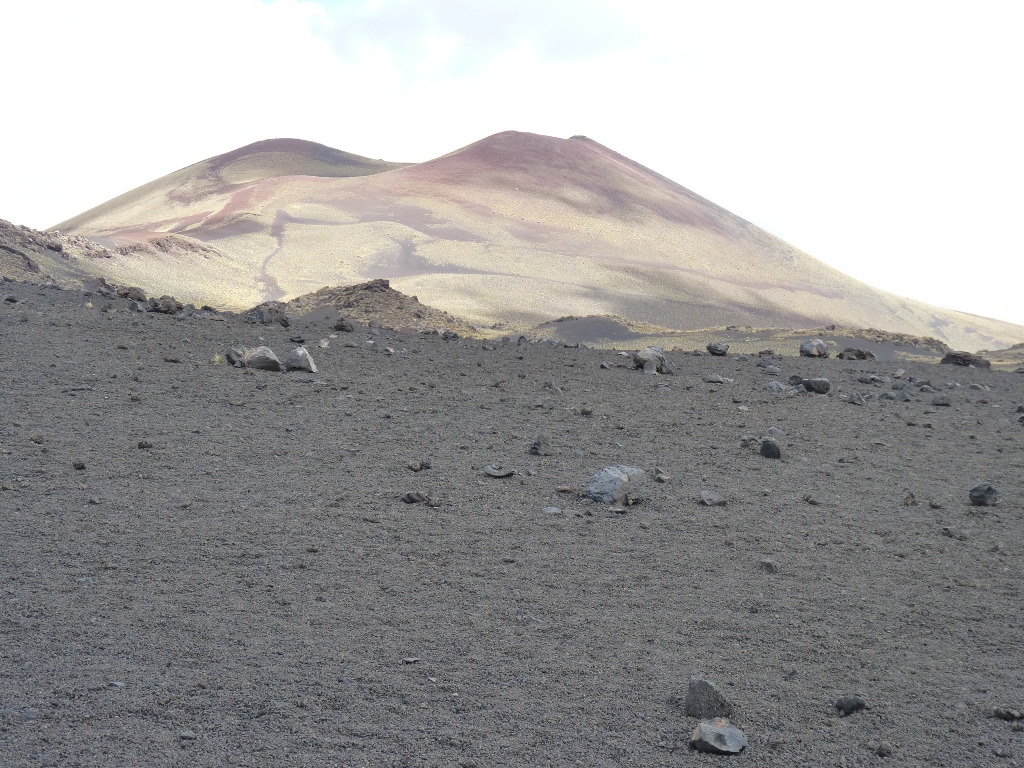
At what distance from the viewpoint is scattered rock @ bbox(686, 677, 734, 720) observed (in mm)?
3340

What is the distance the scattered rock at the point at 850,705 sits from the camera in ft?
11.2

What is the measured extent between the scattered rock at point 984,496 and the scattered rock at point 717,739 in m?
4.14

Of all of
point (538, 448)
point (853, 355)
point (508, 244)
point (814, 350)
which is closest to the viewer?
point (538, 448)

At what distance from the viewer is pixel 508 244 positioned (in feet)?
179

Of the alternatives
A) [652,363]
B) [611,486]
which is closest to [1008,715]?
[611,486]

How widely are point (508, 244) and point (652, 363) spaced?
44430mm

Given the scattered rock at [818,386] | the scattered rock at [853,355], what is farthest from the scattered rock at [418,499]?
the scattered rock at [853,355]

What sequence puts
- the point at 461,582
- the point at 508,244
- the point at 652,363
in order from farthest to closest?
1. the point at 508,244
2. the point at 652,363
3. the point at 461,582

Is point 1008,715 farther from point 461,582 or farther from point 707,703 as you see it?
point 461,582

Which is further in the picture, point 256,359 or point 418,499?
point 256,359

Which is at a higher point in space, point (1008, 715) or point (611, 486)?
point (611, 486)

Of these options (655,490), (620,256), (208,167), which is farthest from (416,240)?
(655,490)

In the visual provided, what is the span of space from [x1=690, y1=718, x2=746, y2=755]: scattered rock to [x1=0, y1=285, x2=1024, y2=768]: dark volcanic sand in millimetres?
55

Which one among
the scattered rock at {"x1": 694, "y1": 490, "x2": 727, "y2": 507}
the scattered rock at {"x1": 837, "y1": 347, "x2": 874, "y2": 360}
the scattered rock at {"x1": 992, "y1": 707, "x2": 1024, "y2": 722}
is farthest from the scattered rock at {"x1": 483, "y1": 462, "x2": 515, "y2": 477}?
the scattered rock at {"x1": 837, "y1": 347, "x2": 874, "y2": 360}
